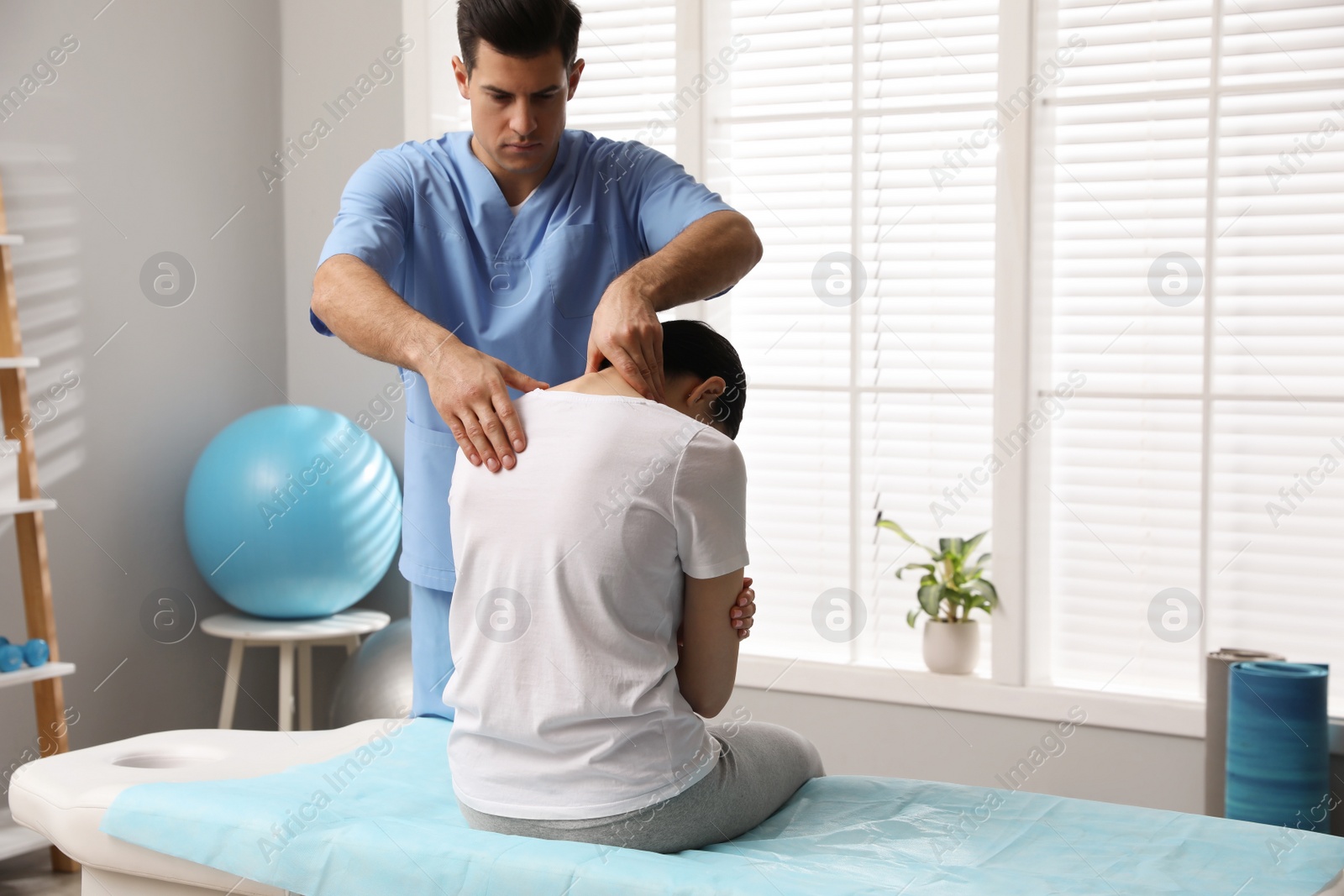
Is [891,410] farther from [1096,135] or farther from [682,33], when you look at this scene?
[682,33]

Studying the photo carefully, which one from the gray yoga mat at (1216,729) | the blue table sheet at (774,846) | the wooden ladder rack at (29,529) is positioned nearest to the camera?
the blue table sheet at (774,846)

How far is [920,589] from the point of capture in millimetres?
2857

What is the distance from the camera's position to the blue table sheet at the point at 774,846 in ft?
3.86

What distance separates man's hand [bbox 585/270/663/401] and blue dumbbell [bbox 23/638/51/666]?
190cm

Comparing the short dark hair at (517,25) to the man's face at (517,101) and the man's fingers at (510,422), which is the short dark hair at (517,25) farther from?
the man's fingers at (510,422)

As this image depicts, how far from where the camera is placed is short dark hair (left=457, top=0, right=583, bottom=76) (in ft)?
4.90

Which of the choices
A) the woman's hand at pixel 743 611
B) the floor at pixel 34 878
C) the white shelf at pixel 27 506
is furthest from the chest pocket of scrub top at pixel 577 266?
the floor at pixel 34 878

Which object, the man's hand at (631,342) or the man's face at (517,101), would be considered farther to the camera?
the man's face at (517,101)

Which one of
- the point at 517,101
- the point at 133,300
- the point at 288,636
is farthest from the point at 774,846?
the point at 133,300

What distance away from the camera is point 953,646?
2861mm

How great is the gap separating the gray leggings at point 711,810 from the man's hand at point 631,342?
0.44m

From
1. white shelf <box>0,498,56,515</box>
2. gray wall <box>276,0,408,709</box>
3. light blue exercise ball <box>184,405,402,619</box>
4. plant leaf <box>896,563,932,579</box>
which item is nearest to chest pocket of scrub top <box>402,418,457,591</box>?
light blue exercise ball <box>184,405,402,619</box>

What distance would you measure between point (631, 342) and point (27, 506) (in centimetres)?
193

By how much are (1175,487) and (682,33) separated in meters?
1.65
